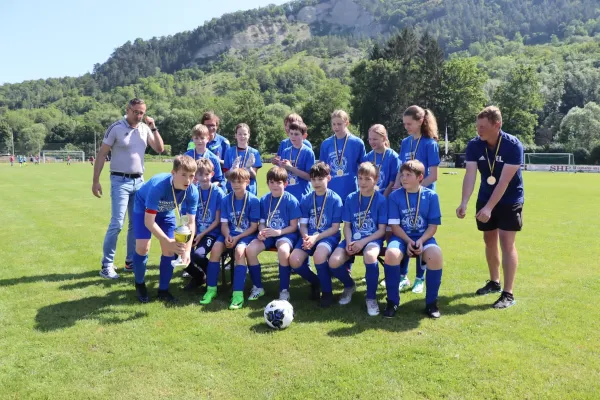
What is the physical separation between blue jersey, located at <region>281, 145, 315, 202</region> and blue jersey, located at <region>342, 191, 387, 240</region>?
3.42 feet

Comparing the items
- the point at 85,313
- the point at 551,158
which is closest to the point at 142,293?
the point at 85,313

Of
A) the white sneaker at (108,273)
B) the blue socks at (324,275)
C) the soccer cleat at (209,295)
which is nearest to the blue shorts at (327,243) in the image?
the blue socks at (324,275)

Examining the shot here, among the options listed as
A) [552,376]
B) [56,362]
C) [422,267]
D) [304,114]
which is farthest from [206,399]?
[304,114]

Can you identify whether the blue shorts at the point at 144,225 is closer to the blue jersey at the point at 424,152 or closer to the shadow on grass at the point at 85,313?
the shadow on grass at the point at 85,313

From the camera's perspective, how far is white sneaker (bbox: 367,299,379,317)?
4.88 meters

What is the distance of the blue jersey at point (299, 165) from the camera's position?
20.7 feet

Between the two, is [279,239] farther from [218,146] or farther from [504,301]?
[504,301]

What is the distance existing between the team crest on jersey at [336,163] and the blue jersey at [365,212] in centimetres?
84

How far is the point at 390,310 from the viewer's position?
15.9 ft

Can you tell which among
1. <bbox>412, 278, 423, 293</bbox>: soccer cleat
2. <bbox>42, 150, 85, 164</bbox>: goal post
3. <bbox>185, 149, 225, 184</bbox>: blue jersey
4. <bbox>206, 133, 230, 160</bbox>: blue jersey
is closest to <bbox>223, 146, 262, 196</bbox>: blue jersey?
<bbox>206, 133, 230, 160</bbox>: blue jersey

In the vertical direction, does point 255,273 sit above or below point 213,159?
below

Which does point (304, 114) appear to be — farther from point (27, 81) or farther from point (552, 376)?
point (27, 81)

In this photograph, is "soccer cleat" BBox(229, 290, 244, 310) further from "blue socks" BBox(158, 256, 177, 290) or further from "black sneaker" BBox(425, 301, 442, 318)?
"black sneaker" BBox(425, 301, 442, 318)

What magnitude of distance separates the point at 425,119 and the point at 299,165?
6.06 ft
